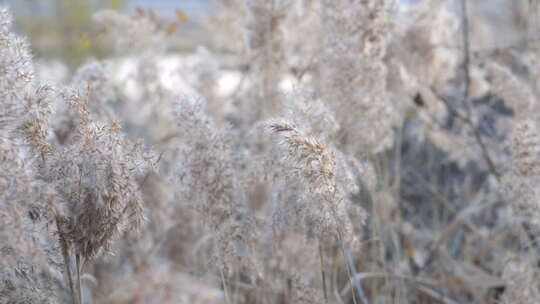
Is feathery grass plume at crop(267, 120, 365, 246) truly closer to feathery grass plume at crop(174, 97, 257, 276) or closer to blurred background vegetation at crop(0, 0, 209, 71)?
feathery grass plume at crop(174, 97, 257, 276)

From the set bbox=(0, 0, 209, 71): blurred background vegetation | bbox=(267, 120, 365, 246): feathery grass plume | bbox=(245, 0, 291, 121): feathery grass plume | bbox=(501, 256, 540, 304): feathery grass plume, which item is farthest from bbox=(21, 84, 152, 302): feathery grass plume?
bbox=(0, 0, 209, 71): blurred background vegetation

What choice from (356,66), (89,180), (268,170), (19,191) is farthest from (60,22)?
(19,191)

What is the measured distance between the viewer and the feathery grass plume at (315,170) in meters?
1.25

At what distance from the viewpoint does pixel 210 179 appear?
1510 mm

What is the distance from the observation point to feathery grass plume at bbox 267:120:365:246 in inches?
49.4

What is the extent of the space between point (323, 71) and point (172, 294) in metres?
1.28

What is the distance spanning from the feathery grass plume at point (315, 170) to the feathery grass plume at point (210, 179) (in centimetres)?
23

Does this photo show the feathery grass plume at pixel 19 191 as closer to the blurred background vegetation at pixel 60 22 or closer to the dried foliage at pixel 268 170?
the dried foliage at pixel 268 170

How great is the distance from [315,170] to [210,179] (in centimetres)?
36

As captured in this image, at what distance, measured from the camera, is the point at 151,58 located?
271 cm

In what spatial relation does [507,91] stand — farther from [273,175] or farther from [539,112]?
[273,175]

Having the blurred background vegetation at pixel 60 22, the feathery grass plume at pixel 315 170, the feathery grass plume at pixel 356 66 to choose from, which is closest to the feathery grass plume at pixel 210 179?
the feathery grass plume at pixel 315 170

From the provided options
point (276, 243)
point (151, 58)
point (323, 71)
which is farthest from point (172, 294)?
point (151, 58)

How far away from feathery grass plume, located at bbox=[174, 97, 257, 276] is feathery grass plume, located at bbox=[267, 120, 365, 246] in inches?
9.0
